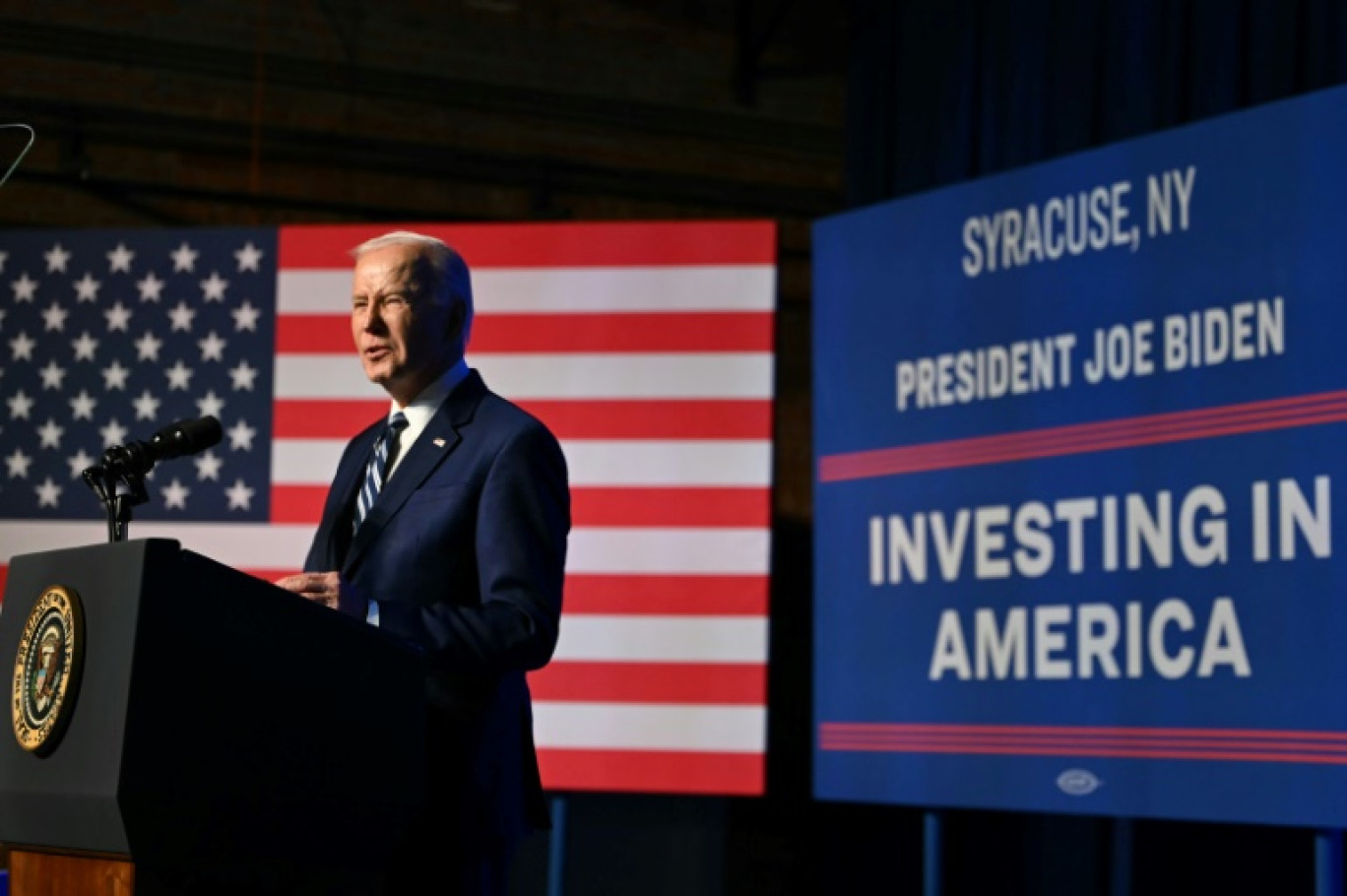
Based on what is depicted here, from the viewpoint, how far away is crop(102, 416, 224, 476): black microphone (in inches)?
74.4

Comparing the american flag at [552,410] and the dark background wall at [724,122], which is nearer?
the american flag at [552,410]

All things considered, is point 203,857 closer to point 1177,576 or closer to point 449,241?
point 1177,576


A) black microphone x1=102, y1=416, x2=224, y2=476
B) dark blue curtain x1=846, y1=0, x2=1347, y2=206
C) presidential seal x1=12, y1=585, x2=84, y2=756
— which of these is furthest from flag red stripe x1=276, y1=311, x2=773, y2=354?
presidential seal x1=12, y1=585, x2=84, y2=756

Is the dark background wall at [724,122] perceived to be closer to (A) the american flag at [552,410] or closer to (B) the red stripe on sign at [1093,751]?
(A) the american flag at [552,410]

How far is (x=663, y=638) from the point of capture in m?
4.32

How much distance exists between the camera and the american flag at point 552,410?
4.30 m

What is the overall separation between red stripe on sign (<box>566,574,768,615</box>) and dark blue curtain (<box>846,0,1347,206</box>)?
1757 millimetres

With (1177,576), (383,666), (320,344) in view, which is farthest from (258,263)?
(383,666)

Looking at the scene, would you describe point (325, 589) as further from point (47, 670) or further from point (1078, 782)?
point (1078, 782)

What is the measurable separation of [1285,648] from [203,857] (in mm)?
2244

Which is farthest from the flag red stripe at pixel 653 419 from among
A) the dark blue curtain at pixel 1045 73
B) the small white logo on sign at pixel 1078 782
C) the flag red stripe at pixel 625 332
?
the dark blue curtain at pixel 1045 73

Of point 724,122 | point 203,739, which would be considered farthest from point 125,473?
point 724,122

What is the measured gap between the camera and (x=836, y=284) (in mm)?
4344

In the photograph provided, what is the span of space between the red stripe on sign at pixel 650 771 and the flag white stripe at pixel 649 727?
0.06ft
